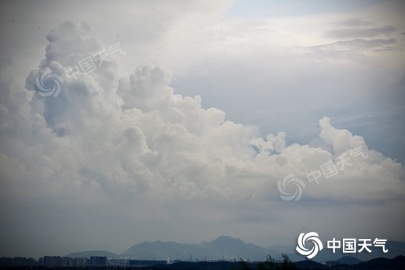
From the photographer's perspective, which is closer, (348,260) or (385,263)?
(385,263)

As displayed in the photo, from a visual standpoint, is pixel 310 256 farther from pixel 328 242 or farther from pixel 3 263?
pixel 3 263

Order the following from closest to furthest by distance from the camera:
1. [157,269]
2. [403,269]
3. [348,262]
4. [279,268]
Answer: [279,268] < [403,269] < [348,262] < [157,269]

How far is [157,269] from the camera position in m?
158

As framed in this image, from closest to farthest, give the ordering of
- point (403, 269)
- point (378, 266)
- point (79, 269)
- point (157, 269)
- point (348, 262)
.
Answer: point (403, 269) → point (378, 266) → point (348, 262) → point (157, 269) → point (79, 269)

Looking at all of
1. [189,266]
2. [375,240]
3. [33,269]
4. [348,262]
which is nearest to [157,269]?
[189,266]

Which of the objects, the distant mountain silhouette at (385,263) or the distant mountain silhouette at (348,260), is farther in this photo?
the distant mountain silhouette at (348,260)

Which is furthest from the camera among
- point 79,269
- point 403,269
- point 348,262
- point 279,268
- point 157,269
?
point 79,269

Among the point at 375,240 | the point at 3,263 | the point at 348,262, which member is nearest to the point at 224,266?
the point at 348,262

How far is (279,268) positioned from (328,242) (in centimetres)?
600

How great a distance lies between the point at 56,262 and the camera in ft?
640

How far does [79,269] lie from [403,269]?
326 ft

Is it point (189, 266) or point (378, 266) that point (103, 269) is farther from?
point (378, 266)

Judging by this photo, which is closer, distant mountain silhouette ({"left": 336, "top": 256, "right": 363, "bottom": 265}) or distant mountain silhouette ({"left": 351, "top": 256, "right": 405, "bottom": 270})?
distant mountain silhouette ({"left": 351, "top": 256, "right": 405, "bottom": 270})

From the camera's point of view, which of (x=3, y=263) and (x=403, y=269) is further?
(x=3, y=263)
